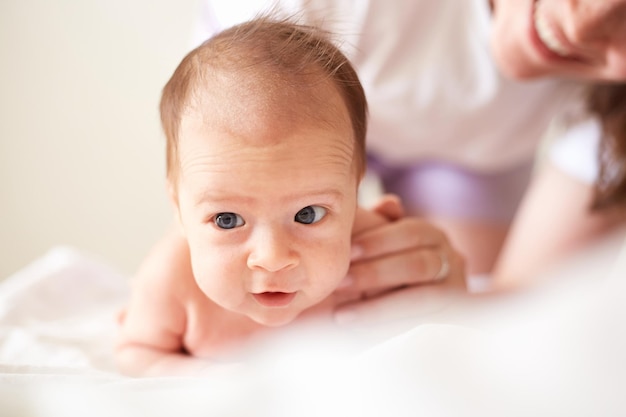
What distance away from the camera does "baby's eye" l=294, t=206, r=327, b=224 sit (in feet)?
1.85

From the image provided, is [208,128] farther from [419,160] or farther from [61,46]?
[419,160]

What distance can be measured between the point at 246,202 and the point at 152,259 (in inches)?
10.7

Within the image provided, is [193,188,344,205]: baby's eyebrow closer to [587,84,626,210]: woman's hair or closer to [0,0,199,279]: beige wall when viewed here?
[0,0,199,279]: beige wall

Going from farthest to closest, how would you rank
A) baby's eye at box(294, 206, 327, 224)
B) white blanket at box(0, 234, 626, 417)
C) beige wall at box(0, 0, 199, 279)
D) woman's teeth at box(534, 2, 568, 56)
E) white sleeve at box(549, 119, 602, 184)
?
white sleeve at box(549, 119, 602, 184)
beige wall at box(0, 0, 199, 279)
woman's teeth at box(534, 2, 568, 56)
baby's eye at box(294, 206, 327, 224)
white blanket at box(0, 234, 626, 417)

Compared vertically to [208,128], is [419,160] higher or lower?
higher

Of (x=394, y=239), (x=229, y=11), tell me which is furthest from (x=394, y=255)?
(x=229, y=11)

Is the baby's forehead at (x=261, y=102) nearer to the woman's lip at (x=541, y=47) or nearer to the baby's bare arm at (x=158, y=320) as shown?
the baby's bare arm at (x=158, y=320)

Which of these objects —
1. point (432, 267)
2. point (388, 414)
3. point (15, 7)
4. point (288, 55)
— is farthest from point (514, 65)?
point (15, 7)

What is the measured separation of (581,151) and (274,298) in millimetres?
791

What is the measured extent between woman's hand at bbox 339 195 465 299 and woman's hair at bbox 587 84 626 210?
1.32ft

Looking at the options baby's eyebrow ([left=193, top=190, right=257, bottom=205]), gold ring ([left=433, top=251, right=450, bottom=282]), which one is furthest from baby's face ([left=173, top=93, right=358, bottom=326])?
gold ring ([left=433, top=251, right=450, bottom=282])

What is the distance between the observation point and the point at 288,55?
548 mm

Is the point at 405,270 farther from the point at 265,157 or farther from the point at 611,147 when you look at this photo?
the point at 611,147

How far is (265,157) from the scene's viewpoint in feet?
1.74
